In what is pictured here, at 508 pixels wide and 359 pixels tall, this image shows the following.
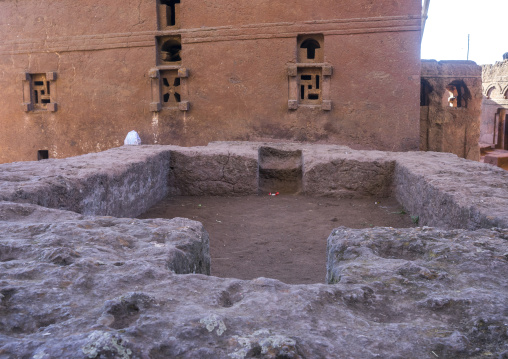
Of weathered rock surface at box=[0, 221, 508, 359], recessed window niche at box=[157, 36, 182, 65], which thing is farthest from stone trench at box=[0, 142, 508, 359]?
recessed window niche at box=[157, 36, 182, 65]

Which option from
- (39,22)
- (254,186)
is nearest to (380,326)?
(254,186)

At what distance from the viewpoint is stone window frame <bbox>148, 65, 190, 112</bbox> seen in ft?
31.6

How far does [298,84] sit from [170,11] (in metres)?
3.62

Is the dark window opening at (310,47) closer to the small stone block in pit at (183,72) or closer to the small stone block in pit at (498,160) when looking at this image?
the small stone block in pit at (183,72)

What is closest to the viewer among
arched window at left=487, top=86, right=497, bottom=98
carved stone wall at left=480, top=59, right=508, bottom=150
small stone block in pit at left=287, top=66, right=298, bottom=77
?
small stone block in pit at left=287, top=66, right=298, bottom=77

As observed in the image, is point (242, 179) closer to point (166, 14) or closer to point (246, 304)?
point (246, 304)

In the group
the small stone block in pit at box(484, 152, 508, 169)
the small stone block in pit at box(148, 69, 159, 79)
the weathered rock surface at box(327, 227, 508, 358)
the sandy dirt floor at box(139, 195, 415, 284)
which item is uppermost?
the small stone block in pit at box(148, 69, 159, 79)

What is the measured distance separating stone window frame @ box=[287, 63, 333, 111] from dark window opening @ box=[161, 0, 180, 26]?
321 centimetres

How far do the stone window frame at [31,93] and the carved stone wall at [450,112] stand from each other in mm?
8954

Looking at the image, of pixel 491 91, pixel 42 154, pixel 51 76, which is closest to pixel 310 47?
pixel 51 76

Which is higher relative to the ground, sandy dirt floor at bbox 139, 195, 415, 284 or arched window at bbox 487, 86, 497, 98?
arched window at bbox 487, 86, 497, 98

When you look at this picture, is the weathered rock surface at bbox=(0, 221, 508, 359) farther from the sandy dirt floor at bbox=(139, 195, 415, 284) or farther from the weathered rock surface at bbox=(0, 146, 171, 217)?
the sandy dirt floor at bbox=(139, 195, 415, 284)

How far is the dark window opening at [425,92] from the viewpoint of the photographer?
9.15m

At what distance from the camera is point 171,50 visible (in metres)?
10.4
